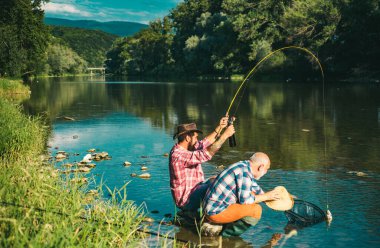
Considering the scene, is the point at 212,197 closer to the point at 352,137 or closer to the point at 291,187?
the point at 291,187

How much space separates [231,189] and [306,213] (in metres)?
1.73

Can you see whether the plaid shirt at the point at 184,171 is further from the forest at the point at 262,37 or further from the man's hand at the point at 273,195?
the forest at the point at 262,37

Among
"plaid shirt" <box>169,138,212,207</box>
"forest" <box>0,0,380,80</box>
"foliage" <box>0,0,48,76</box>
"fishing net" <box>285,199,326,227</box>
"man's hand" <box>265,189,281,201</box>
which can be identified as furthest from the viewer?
"forest" <box>0,0,380,80</box>

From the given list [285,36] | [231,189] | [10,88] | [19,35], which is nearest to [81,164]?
[231,189]

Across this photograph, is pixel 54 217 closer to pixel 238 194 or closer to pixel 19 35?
pixel 238 194

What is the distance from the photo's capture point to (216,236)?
23.5ft

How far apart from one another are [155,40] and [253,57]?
65753mm

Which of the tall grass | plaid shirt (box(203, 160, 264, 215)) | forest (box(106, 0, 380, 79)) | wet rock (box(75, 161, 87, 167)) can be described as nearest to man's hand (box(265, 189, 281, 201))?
plaid shirt (box(203, 160, 264, 215))

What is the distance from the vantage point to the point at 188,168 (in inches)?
290

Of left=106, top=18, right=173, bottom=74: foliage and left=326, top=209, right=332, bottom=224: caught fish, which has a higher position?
left=106, top=18, right=173, bottom=74: foliage

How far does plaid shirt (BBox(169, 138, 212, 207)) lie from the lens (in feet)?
23.6

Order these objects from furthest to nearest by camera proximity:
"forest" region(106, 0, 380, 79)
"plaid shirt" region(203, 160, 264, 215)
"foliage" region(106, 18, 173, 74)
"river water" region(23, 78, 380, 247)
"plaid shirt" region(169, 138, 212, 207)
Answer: "foliage" region(106, 18, 173, 74)
"forest" region(106, 0, 380, 79)
"river water" region(23, 78, 380, 247)
"plaid shirt" region(169, 138, 212, 207)
"plaid shirt" region(203, 160, 264, 215)

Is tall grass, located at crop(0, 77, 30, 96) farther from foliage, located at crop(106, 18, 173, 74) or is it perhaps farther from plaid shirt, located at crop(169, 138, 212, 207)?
foliage, located at crop(106, 18, 173, 74)

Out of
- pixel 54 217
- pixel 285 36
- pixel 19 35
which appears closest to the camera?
pixel 54 217
